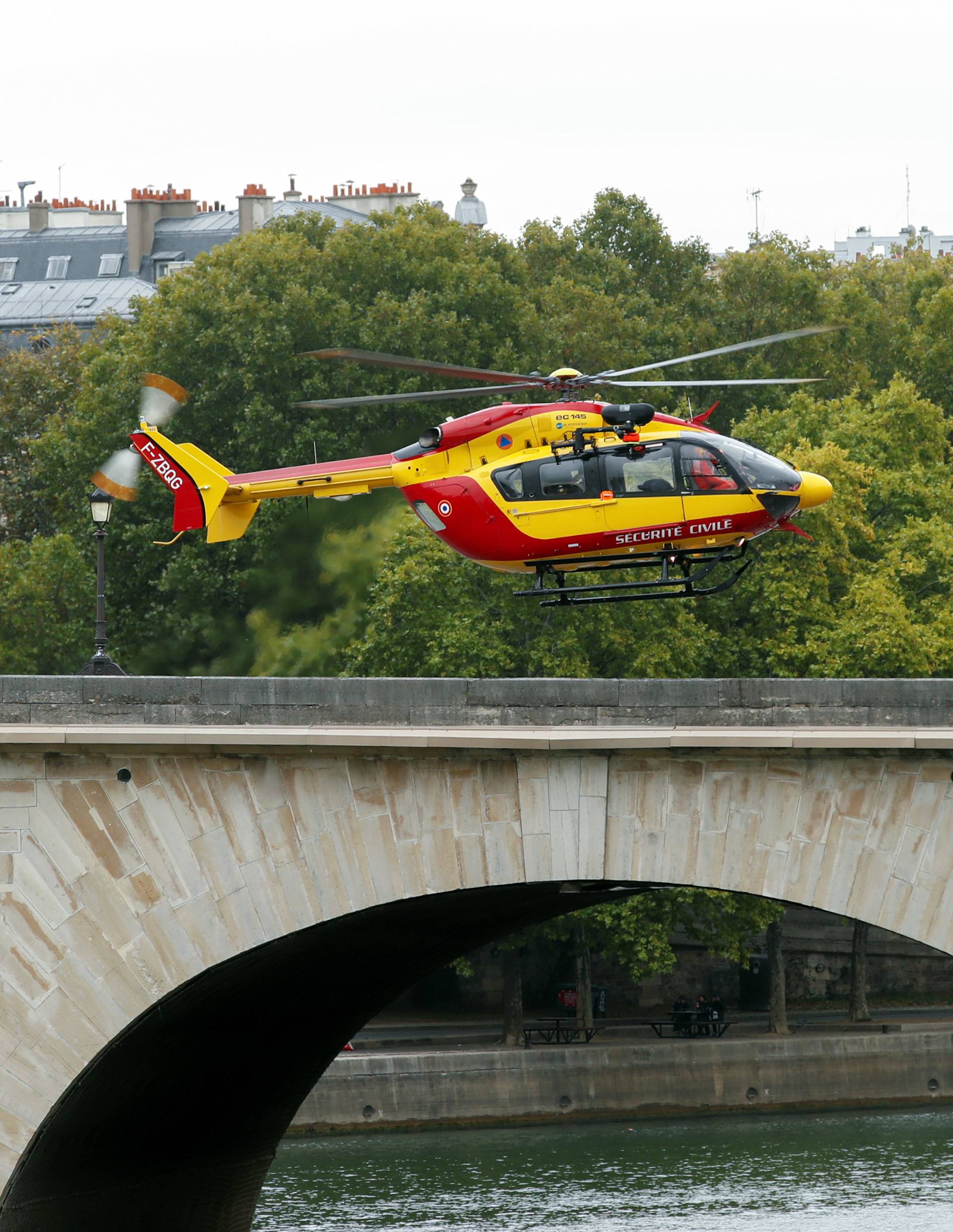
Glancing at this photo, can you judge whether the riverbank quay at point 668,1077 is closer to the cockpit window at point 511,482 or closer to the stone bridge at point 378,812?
the cockpit window at point 511,482

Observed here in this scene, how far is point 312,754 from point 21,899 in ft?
8.71

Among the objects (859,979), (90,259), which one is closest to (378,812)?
(859,979)

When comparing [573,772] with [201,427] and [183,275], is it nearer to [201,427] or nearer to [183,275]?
[201,427]

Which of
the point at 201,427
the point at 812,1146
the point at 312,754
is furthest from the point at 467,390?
the point at 201,427

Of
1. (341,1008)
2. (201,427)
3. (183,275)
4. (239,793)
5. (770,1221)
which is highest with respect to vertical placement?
(183,275)

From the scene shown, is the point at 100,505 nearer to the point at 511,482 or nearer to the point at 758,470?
the point at 511,482

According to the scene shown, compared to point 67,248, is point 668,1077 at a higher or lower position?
lower

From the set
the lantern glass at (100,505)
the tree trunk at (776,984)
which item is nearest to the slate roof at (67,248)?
the tree trunk at (776,984)

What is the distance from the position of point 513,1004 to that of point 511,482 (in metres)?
19.7

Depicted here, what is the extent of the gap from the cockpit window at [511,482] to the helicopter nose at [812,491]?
274 centimetres

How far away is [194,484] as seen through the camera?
22.5 meters

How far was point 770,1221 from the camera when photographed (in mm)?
28391

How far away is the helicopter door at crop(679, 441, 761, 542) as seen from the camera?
20.6 m

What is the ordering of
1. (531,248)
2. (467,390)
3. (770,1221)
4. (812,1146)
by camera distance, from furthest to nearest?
(531,248)
(812,1146)
(770,1221)
(467,390)
